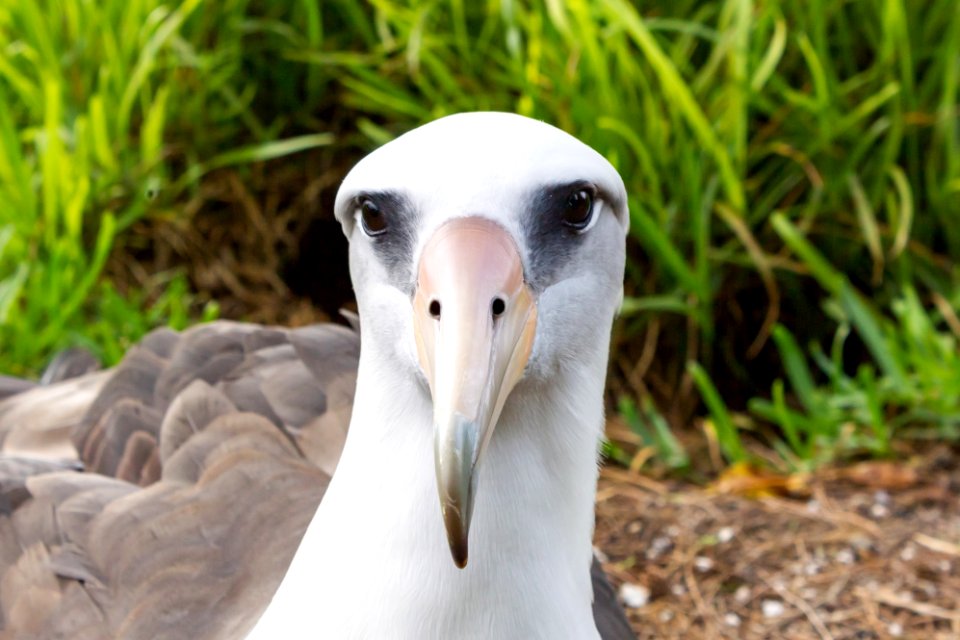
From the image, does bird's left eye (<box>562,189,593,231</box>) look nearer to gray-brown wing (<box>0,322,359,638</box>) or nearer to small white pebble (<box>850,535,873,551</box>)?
gray-brown wing (<box>0,322,359,638</box>)

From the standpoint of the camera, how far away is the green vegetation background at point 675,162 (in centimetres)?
337

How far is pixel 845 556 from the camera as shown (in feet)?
9.70

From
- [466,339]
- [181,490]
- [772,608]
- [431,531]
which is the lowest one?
[772,608]

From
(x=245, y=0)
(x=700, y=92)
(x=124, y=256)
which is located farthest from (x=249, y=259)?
(x=700, y=92)

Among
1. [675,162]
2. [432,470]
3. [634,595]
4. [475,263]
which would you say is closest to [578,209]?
[475,263]

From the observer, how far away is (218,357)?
2.55 meters

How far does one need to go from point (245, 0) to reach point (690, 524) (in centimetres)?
Result: 201

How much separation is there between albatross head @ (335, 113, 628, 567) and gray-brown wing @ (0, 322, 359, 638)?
61cm

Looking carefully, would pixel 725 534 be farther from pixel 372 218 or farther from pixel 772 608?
pixel 372 218

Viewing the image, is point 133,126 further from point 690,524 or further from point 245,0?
point 690,524

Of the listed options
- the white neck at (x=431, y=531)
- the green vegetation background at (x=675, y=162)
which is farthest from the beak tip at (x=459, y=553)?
the green vegetation background at (x=675, y=162)

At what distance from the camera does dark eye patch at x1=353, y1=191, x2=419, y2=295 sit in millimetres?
1536

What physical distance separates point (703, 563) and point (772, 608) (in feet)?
0.60

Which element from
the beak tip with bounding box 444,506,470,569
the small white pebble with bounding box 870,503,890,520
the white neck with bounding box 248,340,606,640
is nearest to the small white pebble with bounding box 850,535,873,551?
the small white pebble with bounding box 870,503,890,520
